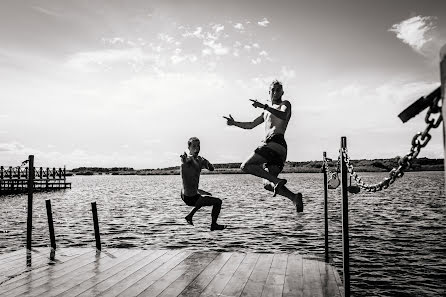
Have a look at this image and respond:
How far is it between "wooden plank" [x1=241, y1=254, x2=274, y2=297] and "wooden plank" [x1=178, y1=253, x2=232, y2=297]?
77 centimetres

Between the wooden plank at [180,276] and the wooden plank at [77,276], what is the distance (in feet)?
4.97

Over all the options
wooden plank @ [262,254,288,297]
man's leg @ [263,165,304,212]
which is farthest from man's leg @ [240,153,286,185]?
wooden plank @ [262,254,288,297]

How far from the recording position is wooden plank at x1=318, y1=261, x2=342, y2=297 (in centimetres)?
696

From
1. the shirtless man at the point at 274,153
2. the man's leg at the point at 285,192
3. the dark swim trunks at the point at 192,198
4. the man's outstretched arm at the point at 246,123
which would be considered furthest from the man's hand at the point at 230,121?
the dark swim trunks at the point at 192,198

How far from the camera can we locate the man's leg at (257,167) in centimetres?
653

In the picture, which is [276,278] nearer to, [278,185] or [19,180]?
[278,185]

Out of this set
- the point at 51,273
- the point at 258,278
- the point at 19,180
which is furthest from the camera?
the point at 19,180

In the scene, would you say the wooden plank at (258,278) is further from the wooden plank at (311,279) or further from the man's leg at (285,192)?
the man's leg at (285,192)

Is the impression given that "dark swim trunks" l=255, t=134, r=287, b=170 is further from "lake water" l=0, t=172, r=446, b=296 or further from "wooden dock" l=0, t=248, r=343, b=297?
"lake water" l=0, t=172, r=446, b=296

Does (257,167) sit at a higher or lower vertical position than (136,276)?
Answer: higher

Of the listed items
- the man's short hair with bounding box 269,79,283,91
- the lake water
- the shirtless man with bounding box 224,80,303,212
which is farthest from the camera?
the lake water

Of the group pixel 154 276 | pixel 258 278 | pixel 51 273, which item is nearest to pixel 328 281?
pixel 258 278

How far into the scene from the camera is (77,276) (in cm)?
806

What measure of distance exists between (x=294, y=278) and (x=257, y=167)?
2.68 metres
